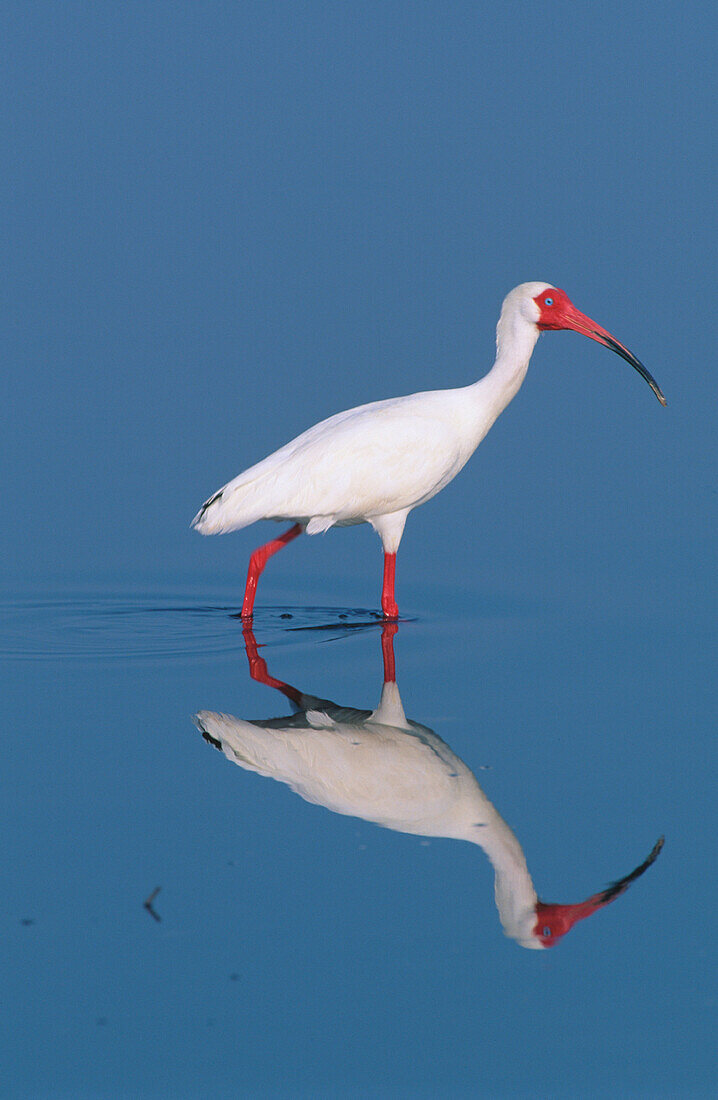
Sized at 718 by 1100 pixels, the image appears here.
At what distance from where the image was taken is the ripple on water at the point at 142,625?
9.62m

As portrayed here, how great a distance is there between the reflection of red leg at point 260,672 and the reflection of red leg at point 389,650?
1.93ft

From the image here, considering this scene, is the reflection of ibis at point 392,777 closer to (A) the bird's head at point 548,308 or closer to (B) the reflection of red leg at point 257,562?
(B) the reflection of red leg at point 257,562

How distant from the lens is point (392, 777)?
24.1 feet

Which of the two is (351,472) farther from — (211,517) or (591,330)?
(591,330)

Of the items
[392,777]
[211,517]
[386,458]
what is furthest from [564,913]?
[211,517]

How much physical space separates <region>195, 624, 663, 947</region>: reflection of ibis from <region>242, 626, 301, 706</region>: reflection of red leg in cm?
3

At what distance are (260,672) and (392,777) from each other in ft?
6.58

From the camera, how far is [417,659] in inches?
370

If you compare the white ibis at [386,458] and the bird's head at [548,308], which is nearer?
the white ibis at [386,458]

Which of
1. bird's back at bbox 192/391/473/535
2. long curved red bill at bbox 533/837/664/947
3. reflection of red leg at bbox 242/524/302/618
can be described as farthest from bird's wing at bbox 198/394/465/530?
long curved red bill at bbox 533/837/664/947

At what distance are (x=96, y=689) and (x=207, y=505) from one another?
1909 mm

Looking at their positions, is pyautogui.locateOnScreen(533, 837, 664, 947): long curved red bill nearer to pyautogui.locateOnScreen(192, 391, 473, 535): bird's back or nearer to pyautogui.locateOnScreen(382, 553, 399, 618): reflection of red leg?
pyautogui.locateOnScreen(382, 553, 399, 618): reflection of red leg

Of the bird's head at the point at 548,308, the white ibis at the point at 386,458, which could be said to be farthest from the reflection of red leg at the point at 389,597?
the bird's head at the point at 548,308

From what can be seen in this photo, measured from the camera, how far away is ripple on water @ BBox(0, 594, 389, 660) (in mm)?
9617
